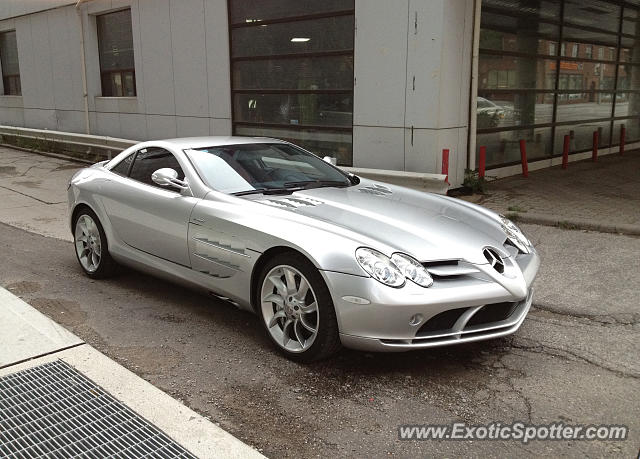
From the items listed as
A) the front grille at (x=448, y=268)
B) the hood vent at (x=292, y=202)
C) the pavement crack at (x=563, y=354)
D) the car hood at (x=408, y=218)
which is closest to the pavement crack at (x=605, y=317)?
the pavement crack at (x=563, y=354)

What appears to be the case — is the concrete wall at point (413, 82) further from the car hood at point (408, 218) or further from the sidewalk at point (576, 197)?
the car hood at point (408, 218)

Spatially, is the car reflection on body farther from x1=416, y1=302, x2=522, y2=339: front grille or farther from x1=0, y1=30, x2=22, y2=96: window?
x1=0, y1=30, x2=22, y2=96: window

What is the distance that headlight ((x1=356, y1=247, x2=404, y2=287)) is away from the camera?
3.64m

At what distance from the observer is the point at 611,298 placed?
528 centimetres

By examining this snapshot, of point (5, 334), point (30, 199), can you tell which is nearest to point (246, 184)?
point (5, 334)

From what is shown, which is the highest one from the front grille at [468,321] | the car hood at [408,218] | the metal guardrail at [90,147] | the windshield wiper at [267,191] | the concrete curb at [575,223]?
the windshield wiper at [267,191]

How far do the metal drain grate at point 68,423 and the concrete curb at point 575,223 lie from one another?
587 centimetres

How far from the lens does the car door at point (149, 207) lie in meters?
4.82

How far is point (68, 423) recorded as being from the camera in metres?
3.29

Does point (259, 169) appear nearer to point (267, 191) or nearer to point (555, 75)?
point (267, 191)

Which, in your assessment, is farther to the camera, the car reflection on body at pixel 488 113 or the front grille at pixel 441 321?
the car reflection on body at pixel 488 113

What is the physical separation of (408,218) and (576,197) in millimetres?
6021

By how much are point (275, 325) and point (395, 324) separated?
0.93 meters

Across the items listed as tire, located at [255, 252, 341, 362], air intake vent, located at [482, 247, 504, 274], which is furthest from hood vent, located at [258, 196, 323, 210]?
air intake vent, located at [482, 247, 504, 274]
